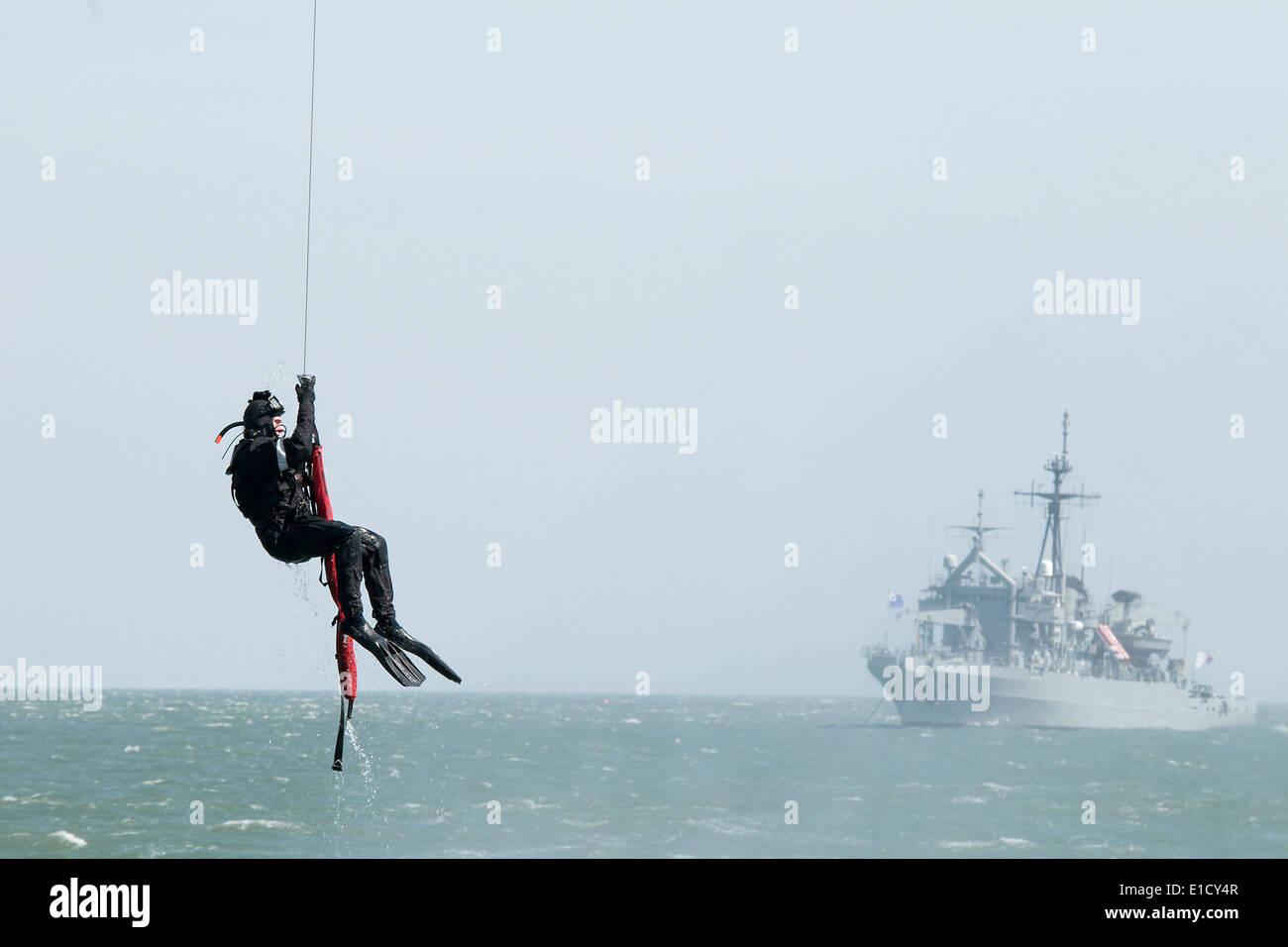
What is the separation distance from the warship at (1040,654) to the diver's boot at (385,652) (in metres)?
118

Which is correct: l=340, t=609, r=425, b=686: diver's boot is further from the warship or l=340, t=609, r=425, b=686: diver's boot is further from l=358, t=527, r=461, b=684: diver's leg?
the warship

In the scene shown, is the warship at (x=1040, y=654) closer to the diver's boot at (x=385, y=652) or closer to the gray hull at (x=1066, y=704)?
the gray hull at (x=1066, y=704)

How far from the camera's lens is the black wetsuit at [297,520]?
52.2 ft

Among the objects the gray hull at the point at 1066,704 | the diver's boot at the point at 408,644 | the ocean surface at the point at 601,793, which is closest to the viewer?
the diver's boot at the point at 408,644

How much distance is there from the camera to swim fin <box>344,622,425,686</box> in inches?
622

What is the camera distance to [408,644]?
15.9 metres

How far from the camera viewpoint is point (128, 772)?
3113 inches

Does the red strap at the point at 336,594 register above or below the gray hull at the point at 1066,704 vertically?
above

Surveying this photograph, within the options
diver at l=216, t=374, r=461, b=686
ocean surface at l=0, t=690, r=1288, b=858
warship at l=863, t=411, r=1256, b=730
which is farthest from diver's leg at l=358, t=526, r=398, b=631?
warship at l=863, t=411, r=1256, b=730

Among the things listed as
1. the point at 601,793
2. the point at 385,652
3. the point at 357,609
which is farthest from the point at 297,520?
the point at 601,793

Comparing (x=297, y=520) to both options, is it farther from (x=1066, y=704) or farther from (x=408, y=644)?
(x=1066, y=704)

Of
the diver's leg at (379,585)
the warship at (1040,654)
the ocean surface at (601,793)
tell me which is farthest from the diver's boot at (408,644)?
the warship at (1040,654)

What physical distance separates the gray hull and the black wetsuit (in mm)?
117830
